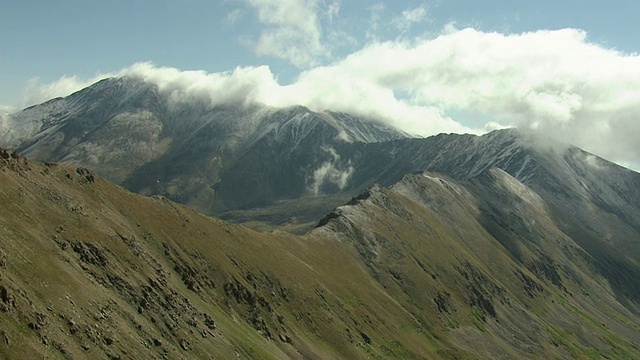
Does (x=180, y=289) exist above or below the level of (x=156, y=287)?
above

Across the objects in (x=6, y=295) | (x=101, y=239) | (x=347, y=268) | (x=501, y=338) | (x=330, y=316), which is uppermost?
(x=501, y=338)

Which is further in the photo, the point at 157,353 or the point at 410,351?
the point at 410,351

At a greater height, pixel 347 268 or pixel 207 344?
pixel 347 268

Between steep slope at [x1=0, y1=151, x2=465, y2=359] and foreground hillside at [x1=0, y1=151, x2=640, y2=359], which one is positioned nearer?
steep slope at [x1=0, y1=151, x2=465, y2=359]

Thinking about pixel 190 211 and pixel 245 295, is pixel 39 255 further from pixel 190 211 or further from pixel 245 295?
pixel 190 211

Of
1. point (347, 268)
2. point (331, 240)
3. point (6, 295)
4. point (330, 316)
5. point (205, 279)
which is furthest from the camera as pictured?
point (331, 240)

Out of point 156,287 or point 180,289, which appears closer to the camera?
point 156,287

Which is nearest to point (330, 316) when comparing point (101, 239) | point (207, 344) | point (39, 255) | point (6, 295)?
point (207, 344)

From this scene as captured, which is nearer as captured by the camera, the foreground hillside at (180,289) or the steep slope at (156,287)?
the steep slope at (156,287)

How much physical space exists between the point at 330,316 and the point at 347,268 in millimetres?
40494

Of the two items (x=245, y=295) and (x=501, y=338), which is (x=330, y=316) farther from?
(x=501, y=338)

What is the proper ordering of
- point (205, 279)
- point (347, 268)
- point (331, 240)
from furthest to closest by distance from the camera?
point (331, 240) → point (347, 268) → point (205, 279)

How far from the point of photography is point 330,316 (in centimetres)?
13300

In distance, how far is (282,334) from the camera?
113812 millimetres
